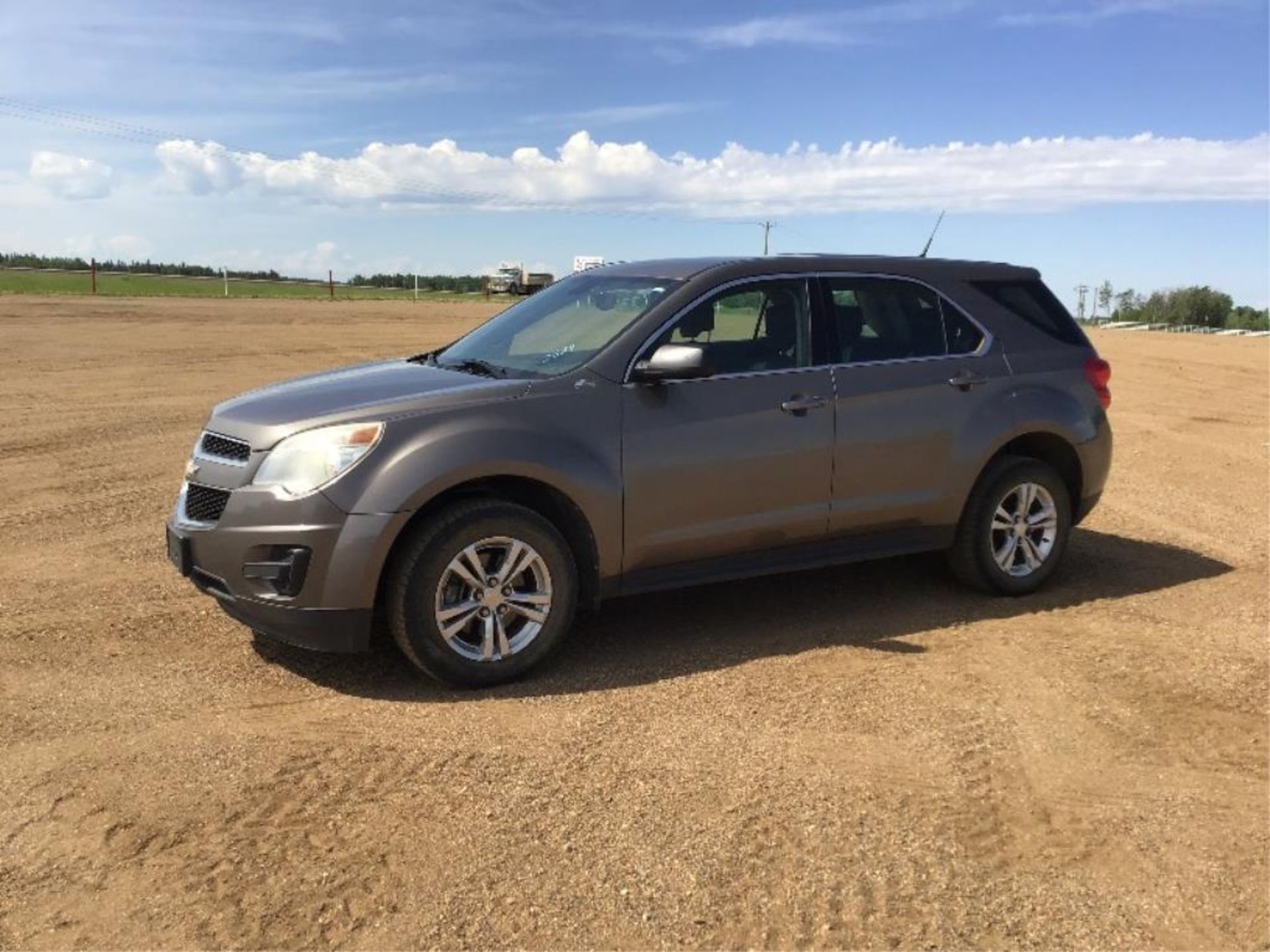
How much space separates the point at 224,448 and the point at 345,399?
1.82ft

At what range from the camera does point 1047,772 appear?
160 inches

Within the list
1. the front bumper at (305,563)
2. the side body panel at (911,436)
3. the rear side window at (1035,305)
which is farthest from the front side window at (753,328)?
the front bumper at (305,563)

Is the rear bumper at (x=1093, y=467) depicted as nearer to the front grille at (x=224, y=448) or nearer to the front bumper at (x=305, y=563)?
the front bumper at (x=305, y=563)

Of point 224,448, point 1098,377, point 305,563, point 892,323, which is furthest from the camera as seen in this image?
point 1098,377

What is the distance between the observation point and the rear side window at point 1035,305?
247 inches

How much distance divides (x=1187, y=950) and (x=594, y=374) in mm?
3096

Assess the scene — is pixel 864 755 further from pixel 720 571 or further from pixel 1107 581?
pixel 1107 581

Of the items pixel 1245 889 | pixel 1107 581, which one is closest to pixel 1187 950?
pixel 1245 889

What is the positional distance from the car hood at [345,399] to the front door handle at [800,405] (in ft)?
4.30

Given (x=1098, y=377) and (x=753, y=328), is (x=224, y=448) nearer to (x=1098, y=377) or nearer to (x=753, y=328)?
(x=753, y=328)

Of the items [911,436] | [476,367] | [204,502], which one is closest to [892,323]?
[911,436]

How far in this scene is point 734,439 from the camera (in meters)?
5.16

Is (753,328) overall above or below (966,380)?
above

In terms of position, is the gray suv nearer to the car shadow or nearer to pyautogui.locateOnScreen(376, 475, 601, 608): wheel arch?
pyautogui.locateOnScreen(376, 475, 601, 608): wheel arch
